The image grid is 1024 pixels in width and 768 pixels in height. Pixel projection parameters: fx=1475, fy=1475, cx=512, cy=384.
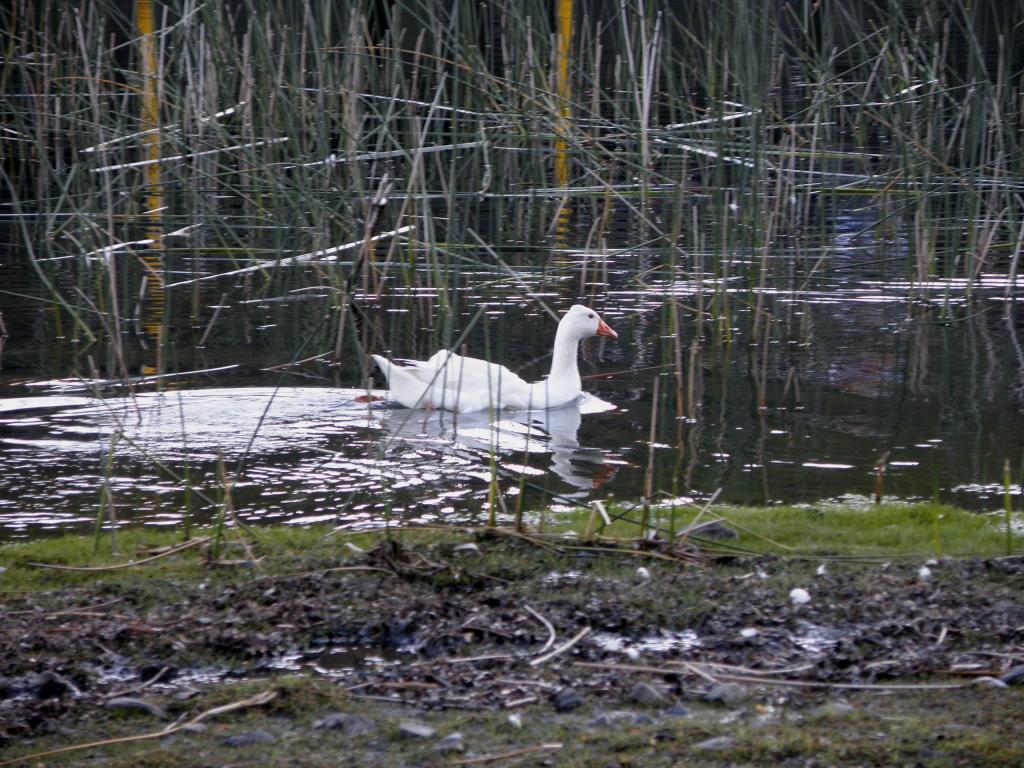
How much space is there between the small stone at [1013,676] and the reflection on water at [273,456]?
89.2 inches

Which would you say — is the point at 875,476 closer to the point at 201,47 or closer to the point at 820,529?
the point at 820,529

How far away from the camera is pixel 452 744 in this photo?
318cm

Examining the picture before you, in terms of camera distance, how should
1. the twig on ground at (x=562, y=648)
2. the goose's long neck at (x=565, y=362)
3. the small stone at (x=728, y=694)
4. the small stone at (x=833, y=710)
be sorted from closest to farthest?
the small stone at (x=833, y=710) < the small stone at (x=728, y=694) < the twig on ground at (x=562, y=648) < the goose's long neck at (x=565, y=362)

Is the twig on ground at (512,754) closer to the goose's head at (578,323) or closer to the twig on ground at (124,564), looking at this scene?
the twig on ground at (124,564)

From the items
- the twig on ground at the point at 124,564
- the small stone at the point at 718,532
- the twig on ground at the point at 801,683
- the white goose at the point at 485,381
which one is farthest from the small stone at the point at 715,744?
the white goose at the point at 485,381

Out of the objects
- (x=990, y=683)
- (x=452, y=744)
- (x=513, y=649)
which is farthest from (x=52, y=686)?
(x=990, y=683)

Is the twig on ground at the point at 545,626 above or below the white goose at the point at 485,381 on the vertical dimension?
below

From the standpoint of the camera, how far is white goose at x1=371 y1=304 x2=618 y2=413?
7.57 meters

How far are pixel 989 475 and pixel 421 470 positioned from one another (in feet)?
8.03

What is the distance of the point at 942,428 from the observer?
707 cm

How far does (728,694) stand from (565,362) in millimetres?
4699

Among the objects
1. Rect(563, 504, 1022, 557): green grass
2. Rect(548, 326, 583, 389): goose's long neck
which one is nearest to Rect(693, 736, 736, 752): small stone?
Rect(563, 504, 1022, 557): green grass

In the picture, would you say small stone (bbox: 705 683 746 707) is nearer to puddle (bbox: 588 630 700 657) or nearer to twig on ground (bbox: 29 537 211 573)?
puddle (bbox: 588 630 700 657)

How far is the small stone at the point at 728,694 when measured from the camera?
3480mm
